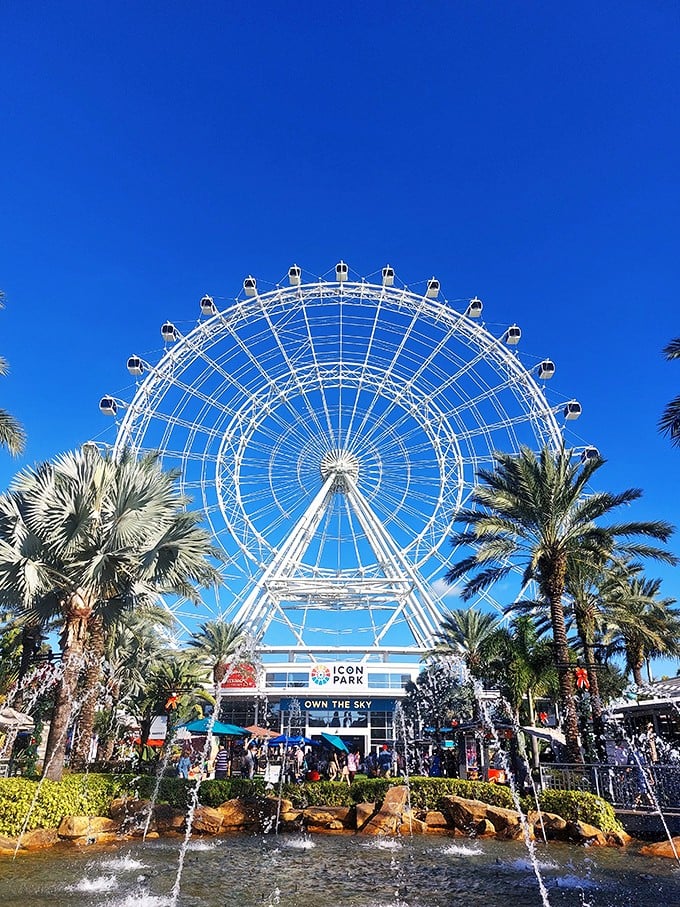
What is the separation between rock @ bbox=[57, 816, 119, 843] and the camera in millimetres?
11914

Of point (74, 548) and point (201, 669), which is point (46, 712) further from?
point (74, 548)

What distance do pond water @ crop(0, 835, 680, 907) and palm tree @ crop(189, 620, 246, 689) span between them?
21.3 metres

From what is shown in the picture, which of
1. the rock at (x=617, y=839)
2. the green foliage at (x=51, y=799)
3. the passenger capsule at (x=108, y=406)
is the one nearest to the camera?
the green foliage at (x=51, y=799)

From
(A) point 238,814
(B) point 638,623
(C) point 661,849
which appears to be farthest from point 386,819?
(B) point 638,623

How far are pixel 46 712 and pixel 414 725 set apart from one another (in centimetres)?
1852

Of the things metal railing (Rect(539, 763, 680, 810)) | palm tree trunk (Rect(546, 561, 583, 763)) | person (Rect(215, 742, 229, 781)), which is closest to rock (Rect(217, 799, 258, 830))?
metal railing (Rect(539, 763, 680, 810))

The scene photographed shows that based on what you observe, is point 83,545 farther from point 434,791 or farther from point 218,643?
point 218,643

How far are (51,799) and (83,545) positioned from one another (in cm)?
507

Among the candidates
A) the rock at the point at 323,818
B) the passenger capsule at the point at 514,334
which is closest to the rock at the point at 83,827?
the rock at the point at 323,818

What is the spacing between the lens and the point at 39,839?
11.6m

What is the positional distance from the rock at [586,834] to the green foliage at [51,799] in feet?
30.4

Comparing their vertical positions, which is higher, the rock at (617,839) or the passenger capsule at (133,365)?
the passenger capsule at (133,365)

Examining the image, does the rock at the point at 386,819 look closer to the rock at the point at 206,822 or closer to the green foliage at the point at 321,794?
the green foliage at the point at 321,794

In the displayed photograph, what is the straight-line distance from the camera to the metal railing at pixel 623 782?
1372 cm
